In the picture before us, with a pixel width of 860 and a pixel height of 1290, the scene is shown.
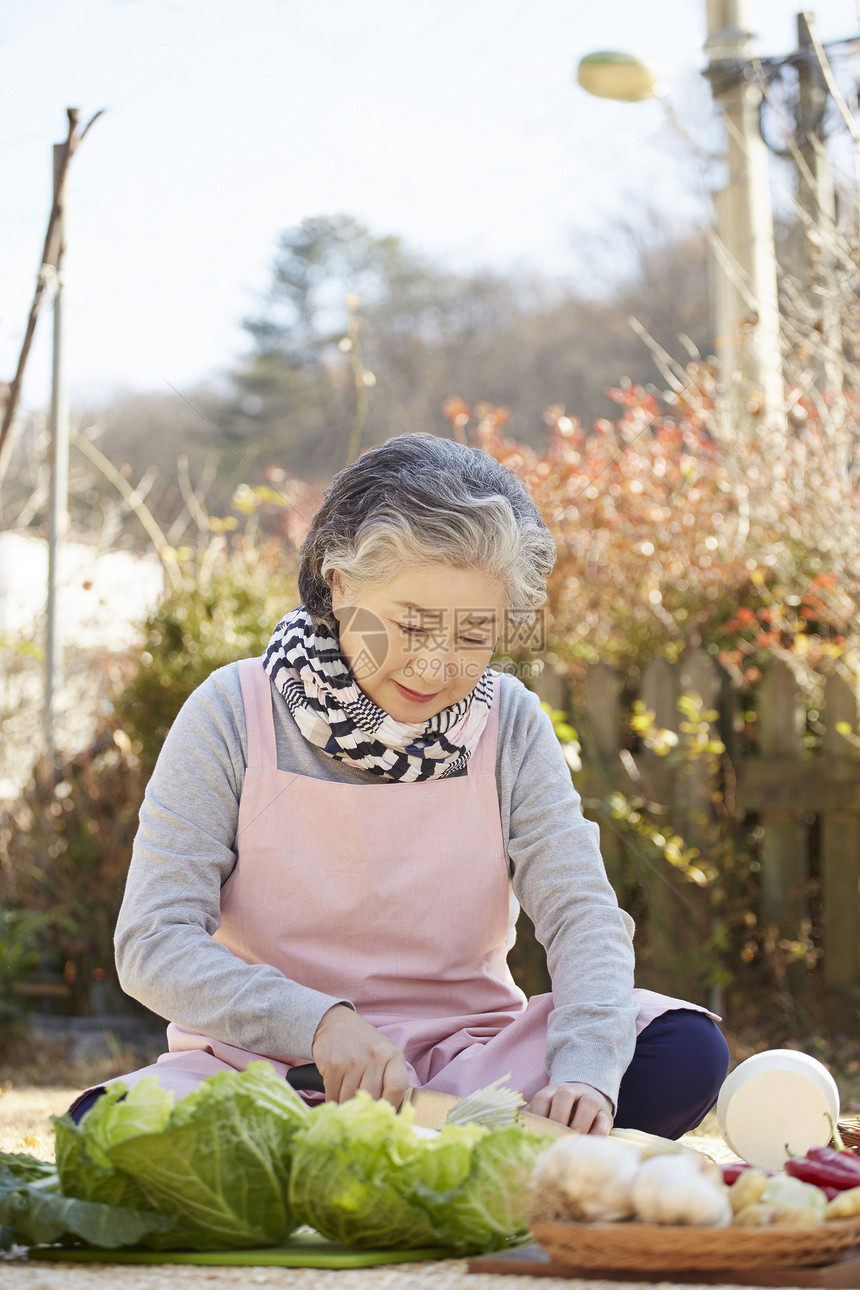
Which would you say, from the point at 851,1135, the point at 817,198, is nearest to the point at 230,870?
the point at 851,1135

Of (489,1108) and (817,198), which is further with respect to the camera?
(817,198)

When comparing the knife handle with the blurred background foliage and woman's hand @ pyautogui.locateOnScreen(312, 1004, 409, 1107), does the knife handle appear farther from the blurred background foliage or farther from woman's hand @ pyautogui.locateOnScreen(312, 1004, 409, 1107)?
the blurred background foliage

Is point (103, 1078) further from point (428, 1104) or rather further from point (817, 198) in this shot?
point (817, 198)

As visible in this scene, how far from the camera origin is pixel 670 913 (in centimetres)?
406

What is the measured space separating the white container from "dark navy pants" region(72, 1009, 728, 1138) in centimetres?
6

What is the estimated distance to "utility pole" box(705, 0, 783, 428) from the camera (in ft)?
14.6

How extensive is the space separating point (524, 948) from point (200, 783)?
7.81 feet

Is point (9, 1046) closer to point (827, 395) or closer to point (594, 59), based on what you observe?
point (827, 395)

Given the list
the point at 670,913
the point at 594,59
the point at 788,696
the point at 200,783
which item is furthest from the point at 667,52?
the point at 200,783

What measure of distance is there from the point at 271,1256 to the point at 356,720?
829mm

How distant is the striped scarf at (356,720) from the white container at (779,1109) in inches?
26.8

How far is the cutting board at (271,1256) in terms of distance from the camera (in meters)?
1.43

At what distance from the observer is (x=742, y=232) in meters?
5.13

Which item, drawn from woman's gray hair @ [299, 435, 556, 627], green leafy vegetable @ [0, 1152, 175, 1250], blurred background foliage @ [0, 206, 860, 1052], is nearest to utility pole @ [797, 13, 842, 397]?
blurred background foliage @ [0, 206, 860, 1052]
